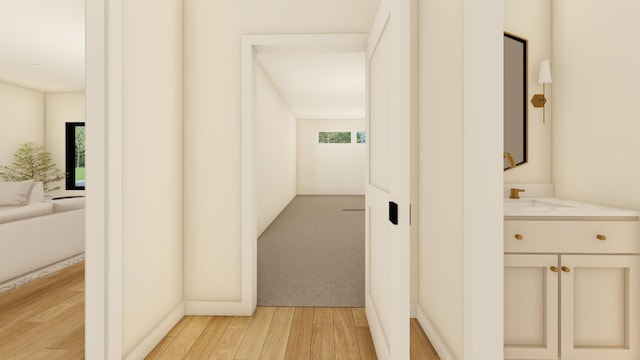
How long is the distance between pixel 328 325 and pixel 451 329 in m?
0.83

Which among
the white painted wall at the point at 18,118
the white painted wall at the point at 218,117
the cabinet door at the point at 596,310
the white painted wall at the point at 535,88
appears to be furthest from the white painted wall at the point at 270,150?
the white painted wall at the point at 18,118

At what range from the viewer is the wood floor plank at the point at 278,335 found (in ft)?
6.23

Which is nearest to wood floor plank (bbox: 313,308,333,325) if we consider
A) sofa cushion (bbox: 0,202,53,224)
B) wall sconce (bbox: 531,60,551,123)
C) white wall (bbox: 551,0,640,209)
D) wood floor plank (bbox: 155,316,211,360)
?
wood floor plank (bbox: 155,316,211,360)

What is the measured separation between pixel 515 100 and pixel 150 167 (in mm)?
2467

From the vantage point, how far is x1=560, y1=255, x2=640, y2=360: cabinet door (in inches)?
62.2

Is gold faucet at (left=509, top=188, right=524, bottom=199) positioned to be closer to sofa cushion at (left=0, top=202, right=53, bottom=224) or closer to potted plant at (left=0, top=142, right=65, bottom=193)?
sofa cushion at (left=0, top=202, right=53, bottom=224)

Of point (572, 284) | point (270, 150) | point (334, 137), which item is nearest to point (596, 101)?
point (572, 284)

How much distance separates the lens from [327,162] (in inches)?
442

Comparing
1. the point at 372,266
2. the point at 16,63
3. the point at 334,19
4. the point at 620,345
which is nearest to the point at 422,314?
the point at 372,266

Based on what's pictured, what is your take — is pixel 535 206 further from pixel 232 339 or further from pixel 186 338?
pixel 186 338

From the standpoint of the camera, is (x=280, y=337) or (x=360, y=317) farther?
(x=360, y=317)

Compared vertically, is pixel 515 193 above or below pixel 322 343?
above

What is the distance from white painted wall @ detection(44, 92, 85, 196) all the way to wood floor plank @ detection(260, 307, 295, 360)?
731cm

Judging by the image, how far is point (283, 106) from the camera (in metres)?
8.10
